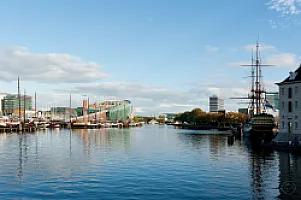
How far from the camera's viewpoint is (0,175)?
37531 millimetres

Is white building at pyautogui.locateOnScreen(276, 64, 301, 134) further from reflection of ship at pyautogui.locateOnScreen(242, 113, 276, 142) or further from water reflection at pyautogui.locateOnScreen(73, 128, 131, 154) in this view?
water reflection at pyautogui.locateOnScreen(73, 128, 131, 154)

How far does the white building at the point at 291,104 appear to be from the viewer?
73875 mm

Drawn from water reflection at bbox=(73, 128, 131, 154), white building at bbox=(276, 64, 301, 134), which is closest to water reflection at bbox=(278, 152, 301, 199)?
white building at bbox=(276, 64, 301, 134)

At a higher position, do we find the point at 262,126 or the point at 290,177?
the point at 262,126

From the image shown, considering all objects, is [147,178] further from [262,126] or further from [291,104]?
[262,126]

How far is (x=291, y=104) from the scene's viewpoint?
250 ft

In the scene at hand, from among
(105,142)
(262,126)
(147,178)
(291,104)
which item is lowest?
(105,142)

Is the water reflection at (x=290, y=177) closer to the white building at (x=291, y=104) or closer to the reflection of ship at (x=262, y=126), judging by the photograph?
the white building at (x=291, y=104)

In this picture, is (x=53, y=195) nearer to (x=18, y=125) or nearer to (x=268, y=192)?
(x=268, y=192)

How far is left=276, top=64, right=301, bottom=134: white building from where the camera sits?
7388 centimetres

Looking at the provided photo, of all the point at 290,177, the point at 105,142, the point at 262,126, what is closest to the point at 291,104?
the point at 262,126

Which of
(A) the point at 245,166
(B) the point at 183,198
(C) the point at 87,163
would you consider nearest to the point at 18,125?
(C) the point at 87,163

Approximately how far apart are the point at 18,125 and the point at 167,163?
395ft

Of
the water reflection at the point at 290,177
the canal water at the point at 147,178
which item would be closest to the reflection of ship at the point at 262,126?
the water reflection at the point at 290,177
